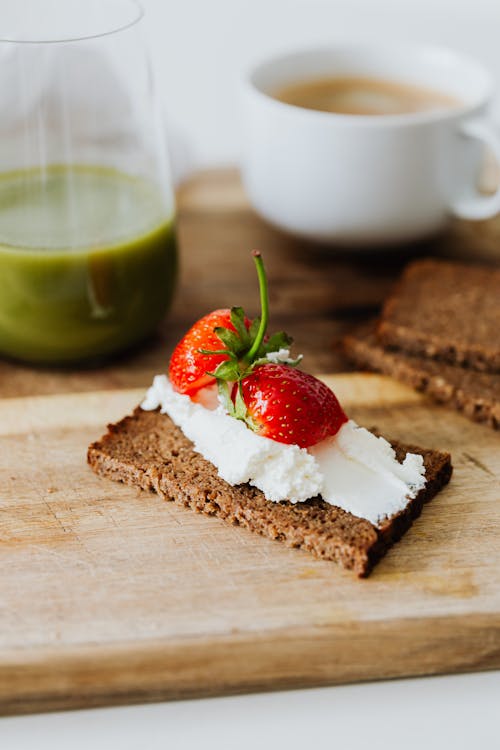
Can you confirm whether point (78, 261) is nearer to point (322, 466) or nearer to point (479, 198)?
point (322, 466)

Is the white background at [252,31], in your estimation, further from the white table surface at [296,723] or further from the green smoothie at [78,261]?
the white table surface at [296,723]

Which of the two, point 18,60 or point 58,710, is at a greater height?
point 18,60

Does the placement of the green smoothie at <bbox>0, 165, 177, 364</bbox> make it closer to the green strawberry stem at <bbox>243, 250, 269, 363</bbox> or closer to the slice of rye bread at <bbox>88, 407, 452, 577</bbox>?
the slice of rye bread at <bbox>88, 407, 452, 577</bbox>

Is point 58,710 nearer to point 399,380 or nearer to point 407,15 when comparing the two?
point 399,380

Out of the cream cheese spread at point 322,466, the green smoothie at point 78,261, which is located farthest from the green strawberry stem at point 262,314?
the green smoothie at point 78,261

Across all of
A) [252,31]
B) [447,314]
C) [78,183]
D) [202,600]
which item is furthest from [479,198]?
[252,31]

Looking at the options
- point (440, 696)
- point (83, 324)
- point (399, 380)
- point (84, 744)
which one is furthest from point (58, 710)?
point (399, 380)

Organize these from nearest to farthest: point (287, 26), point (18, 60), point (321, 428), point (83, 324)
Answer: point (321, 428) < point (18, 60) < point (83, 324) < point (287, 26)
